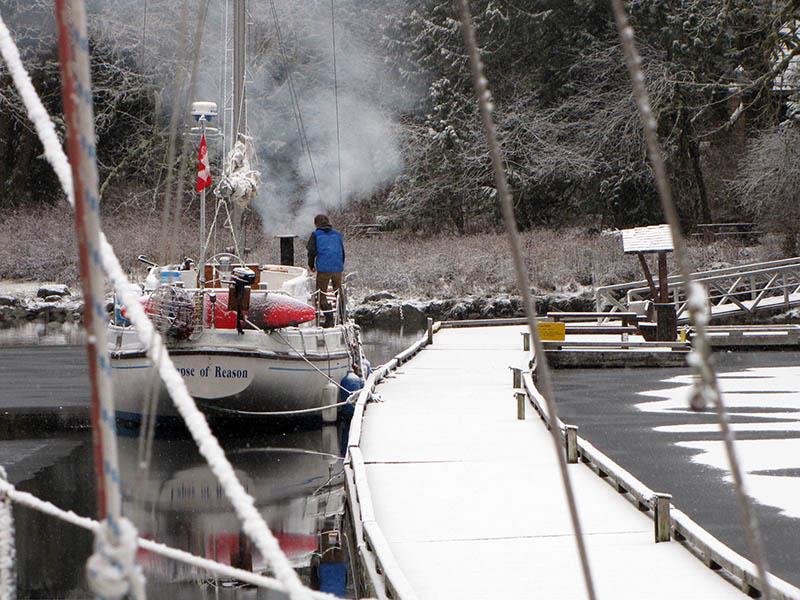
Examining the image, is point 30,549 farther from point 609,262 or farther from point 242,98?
point 609,262

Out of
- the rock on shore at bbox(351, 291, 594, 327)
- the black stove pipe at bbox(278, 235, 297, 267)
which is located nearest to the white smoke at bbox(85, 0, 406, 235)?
the rock on shore at bbox(351, 291, 594, 327)

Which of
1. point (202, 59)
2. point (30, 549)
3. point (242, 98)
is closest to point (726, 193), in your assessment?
point (202, 59)

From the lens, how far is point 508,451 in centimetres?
1062

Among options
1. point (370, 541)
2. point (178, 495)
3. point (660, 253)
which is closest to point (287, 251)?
point (660, 253)

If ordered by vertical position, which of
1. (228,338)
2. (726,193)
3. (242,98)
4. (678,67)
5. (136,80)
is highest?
(136,80)

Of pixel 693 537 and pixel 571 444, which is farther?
pixel 571 444

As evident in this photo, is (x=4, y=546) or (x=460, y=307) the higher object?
(x=460, y=307)

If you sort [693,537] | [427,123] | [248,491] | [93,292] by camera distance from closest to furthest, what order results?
[93,292] → [693,537] → [248,491] → [427,123]

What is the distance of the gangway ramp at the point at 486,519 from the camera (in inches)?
250

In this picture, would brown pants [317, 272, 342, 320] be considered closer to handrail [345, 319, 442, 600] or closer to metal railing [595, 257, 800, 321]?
handrail [345, 319, 442, 600]

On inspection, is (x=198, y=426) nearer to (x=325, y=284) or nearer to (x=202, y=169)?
(x=202, y=169)

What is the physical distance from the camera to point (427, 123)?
136ft

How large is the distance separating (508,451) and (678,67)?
28407 mm

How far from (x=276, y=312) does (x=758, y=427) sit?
18.3 feet
